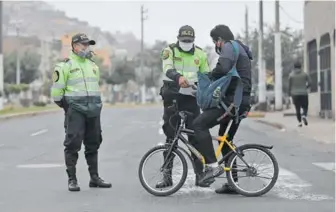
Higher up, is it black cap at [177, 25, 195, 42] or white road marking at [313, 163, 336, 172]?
black cap at [177, 25, 195, 42]

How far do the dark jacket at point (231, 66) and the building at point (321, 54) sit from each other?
55.3ft

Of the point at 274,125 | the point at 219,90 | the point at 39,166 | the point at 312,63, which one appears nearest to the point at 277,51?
the point at 312,63

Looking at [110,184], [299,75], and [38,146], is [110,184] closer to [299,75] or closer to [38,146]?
[38,146]

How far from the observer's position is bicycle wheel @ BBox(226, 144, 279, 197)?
8.52 meters

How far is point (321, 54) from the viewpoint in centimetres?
2797

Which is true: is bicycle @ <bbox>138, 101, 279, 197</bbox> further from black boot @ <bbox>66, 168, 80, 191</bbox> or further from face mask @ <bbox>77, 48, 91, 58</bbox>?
Result: face mask @ <bbox>77, 48, 91, 58</bbox>

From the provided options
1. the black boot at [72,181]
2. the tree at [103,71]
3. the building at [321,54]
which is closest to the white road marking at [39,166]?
the black boot at [72,181]

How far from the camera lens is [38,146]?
16.3 metres

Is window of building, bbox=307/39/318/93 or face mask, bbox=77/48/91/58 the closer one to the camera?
face mask, bbox=77/48/91/58

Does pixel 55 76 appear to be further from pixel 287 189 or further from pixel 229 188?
pixel 287 189

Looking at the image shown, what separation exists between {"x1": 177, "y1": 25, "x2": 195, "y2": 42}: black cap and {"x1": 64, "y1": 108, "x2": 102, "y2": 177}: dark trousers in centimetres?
146

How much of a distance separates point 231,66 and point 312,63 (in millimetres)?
22406

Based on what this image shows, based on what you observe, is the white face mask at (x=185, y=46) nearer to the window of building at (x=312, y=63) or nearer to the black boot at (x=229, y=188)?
the black boot at (x=229, y=188)

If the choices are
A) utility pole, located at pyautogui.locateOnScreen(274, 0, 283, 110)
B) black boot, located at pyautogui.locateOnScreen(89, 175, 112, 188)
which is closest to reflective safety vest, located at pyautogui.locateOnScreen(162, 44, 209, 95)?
black boot, located at pyautogui.locateOnScreen(89, 175, 112, 188)
